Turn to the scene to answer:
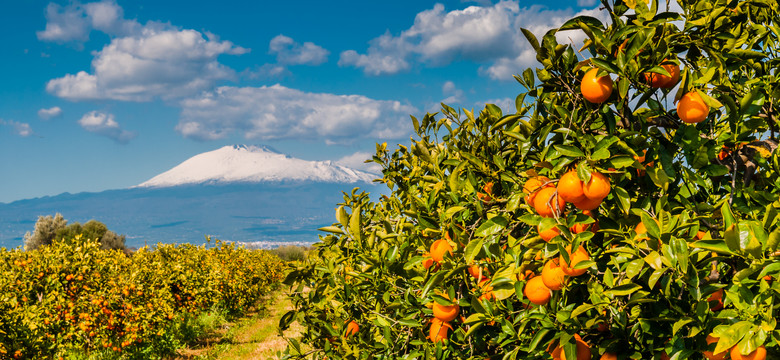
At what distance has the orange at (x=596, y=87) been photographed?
1.39 m

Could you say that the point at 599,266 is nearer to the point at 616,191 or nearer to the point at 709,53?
the point at 616,191

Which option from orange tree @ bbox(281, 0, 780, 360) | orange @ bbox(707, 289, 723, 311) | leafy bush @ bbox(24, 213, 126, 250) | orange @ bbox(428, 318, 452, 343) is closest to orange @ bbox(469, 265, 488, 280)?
orange tree @ bbox(281, 0, 780, 360)

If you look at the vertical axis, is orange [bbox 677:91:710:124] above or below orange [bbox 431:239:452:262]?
above

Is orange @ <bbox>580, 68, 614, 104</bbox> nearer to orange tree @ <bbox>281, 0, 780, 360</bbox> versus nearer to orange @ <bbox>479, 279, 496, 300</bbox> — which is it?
orange tree @ <bbox>281, 0, 780, 360</bbox>

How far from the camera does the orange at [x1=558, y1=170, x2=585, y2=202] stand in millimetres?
1327

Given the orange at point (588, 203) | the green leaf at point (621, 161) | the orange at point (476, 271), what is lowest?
the orange at point (476, 271)

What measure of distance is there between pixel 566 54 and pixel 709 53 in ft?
1.34

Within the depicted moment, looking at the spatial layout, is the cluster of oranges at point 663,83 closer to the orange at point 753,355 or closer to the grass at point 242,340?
the orange at point 753,355

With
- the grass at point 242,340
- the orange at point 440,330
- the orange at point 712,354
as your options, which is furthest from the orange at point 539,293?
the grass at point 242,340

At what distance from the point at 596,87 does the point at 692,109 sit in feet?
1.01

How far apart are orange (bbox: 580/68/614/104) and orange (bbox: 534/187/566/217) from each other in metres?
0.30

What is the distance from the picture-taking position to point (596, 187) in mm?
1308

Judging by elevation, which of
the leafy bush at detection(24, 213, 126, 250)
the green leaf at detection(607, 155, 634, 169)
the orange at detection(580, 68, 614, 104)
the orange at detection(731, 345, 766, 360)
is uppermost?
the orange at detection(580, 68, 614, 104)

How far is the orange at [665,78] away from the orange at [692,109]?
0.06 metres
